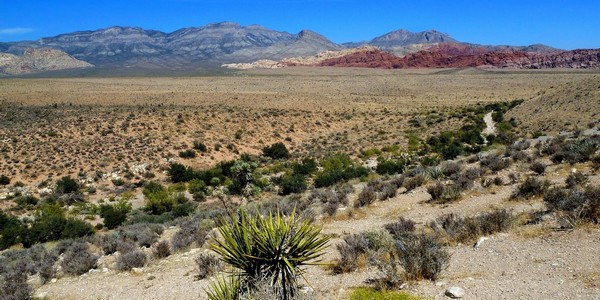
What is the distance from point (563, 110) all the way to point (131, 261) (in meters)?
34.9

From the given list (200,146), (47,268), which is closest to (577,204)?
(47,268)

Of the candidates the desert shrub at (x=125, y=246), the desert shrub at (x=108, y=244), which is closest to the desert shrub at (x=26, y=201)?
the desert shrub at (x=108, y=244)

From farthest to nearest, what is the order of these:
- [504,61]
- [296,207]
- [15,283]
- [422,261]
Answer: [504,61] < [296,207] < [15,283] < [422,261]

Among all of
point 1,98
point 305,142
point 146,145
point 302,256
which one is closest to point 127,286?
point 302,256

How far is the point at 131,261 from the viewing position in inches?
389

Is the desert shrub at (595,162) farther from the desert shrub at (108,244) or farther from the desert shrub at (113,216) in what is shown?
the desert shrub at (113,216)

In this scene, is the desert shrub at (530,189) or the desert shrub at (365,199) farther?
the desert shrub at (365,199)

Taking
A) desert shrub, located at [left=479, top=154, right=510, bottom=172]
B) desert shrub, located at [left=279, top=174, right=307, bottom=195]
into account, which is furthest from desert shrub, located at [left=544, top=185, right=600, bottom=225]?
desert shrub, located at [left=279, top=174, right=307, bottom=195]

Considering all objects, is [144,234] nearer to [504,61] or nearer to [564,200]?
[564,200]

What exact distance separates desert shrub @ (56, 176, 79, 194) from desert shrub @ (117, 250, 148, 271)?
1530 cm

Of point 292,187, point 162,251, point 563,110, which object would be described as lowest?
point 292,187

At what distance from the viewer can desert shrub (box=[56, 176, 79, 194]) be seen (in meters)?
22.8

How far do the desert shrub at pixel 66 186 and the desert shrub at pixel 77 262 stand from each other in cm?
1303

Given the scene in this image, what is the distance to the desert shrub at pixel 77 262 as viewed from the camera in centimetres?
998
